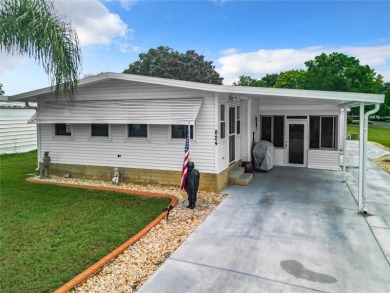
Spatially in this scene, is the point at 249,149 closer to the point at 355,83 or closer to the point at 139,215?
the point at 139,215

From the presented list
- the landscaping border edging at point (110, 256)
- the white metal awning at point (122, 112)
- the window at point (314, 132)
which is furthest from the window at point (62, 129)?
the window at point (314, 132)

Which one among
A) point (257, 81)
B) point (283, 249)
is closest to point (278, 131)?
point (283, 249)

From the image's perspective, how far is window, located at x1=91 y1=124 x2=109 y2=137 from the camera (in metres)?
9.53

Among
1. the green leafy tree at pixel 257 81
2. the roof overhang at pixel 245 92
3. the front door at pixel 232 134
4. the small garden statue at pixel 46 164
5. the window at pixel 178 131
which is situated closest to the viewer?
the roof overhang at pixel 245 92

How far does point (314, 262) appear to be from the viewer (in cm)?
437

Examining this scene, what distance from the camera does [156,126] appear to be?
879 centimetres

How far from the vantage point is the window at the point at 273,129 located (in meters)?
12.4

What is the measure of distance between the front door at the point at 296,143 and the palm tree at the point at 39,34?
890 cm

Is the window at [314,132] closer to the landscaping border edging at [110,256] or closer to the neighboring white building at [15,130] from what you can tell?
the landscaping border edging at [110,256]

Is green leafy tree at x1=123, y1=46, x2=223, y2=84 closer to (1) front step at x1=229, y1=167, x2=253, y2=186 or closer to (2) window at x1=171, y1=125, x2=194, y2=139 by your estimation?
(1) front step at x1=229, y1=167, x2=253, y2=186

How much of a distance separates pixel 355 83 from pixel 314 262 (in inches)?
1191

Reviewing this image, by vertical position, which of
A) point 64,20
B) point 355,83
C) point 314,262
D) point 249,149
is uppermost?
point 355,83

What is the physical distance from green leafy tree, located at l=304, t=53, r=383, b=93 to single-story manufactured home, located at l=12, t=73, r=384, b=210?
1992cm

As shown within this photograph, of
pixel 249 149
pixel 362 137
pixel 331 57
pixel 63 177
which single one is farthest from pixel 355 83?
pixel 63 177
